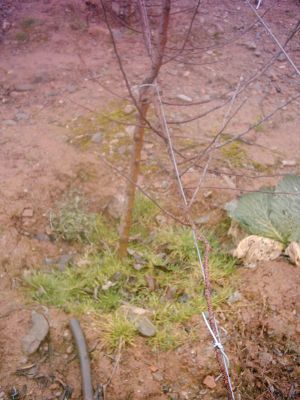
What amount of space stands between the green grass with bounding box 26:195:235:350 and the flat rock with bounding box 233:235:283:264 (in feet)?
0.35

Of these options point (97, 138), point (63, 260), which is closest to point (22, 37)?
point (97, 138)

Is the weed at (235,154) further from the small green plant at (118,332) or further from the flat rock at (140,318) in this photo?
the small green plant at (118,332)

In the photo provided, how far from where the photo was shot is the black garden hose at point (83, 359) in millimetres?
2014

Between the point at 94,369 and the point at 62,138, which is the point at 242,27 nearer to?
the point at 62,138

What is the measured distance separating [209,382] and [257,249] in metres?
0.83

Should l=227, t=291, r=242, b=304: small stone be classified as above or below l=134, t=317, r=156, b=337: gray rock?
above

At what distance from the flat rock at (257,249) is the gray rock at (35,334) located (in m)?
1.16

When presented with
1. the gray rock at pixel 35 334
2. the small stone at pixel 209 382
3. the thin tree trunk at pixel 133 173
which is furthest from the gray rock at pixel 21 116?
the small stone at pixel 209 382

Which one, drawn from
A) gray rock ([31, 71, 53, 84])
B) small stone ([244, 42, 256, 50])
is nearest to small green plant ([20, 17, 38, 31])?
gray rock ([31, 71, 53, 84])

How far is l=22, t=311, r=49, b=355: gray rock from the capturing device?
220 centimetres

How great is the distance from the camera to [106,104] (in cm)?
376

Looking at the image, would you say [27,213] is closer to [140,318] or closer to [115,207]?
[115,207]

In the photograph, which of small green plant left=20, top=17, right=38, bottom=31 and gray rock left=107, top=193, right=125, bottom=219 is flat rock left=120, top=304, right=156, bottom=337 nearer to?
gray rock left=107, top=193, right=125, bottom=219

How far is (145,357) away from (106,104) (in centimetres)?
226
